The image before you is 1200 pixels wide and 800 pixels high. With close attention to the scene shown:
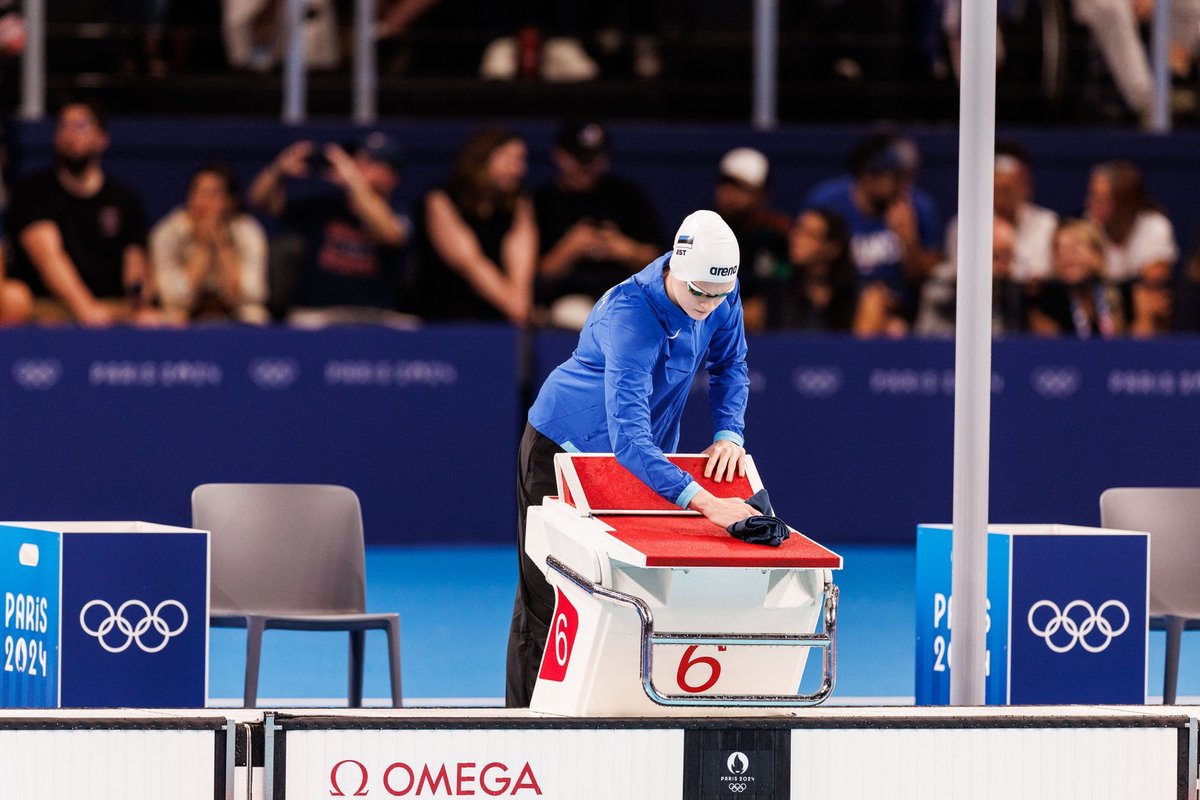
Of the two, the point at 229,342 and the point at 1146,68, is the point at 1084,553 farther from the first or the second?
the point at 1146,68

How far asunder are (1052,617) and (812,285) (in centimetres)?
600

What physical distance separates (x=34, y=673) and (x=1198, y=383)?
7.67 metres

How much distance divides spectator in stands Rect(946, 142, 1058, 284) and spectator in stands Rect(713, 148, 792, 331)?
99cm

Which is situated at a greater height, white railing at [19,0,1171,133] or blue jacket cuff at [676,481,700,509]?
white railing at [19,0,1171,133]

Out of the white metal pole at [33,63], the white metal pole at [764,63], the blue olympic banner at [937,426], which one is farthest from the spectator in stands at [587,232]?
the white metal pole at [33,63]

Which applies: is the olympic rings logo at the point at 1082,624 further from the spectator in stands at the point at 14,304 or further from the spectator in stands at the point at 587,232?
the spectator in stands at the point at 14,304

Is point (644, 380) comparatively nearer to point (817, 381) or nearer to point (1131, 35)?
point (817, 381)

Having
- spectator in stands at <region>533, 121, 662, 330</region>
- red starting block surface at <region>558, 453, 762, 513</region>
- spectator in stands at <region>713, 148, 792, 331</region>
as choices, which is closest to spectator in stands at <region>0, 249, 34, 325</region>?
spectator in stands at <region>533, 121, 662, 330</region>

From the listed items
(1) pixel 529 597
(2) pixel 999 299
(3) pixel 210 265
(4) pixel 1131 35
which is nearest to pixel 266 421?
(3) pixel 210 265

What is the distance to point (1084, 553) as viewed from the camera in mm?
6031

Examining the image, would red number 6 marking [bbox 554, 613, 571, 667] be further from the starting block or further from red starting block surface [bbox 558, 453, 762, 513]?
red starting block surface [bbox 558, 453, 762, 513]

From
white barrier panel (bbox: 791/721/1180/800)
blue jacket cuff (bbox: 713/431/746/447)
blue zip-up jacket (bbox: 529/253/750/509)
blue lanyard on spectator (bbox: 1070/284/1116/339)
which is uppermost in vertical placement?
blue lanyard on spectator (bbox: 1070/284/1116/339)

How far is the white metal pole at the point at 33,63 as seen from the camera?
1248cm

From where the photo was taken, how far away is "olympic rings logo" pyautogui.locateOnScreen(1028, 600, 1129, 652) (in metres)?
5.98
